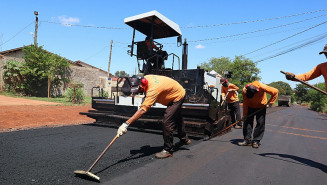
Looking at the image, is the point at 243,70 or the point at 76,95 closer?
the point at 76,95

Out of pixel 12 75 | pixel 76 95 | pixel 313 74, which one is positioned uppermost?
pixel 12 75

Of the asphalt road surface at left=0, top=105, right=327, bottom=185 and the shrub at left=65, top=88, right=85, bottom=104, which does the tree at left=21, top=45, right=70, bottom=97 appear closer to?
the shrub at left=65, top=88, right=85, bottom=104

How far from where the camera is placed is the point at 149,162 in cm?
275

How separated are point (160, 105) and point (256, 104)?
6.54 ft

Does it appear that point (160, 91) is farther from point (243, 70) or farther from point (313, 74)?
point (243, 70)

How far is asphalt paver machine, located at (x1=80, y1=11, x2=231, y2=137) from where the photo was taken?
163 inches

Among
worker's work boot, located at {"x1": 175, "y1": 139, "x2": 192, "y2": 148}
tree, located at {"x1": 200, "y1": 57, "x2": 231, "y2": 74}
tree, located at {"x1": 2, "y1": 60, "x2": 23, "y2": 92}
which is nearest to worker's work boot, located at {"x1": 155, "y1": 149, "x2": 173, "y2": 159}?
worker's work boot, located at {"x1": 175, "y1": 139, "x2": 192, "y2": 148}

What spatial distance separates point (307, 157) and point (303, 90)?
8043 cm

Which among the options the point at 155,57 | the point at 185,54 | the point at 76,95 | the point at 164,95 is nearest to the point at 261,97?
the point at 164,95

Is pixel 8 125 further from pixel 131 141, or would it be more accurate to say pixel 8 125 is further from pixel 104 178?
pixel 104 178

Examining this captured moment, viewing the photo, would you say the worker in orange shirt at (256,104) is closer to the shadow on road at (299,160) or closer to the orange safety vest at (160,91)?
the shadow on road at (299,160)

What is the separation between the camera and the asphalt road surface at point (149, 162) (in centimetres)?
220

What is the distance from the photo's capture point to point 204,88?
493 centimetres

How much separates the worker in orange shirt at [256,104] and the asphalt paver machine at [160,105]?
65 centimetres
